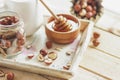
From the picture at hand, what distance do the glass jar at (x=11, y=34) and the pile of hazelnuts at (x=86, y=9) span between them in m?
0.21

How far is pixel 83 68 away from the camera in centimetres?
62

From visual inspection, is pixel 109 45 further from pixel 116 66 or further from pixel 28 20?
pixel 28 20

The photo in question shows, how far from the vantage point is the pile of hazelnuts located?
2.50 feet

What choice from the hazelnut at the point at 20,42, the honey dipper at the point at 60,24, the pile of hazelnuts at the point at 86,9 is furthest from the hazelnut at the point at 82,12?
the hazelnut at the point at 20,42

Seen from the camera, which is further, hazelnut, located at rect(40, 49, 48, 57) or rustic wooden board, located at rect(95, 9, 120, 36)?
rustic wooden board, located at rect(95, 9, 120, 36)

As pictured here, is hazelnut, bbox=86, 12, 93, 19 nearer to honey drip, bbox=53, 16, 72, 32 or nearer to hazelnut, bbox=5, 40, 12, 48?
honey drip, bbox=53, 16, 72, 32

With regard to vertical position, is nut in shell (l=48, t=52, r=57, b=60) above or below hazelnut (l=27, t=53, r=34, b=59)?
above

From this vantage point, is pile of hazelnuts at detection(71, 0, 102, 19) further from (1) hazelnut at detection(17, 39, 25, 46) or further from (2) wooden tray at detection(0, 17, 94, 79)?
(1) hazelnut at detection(17, 39, 25, 46)

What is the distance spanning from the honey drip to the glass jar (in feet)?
0.28

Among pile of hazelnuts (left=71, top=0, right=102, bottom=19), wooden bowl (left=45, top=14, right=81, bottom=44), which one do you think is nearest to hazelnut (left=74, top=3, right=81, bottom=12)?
pile of hazelnuts (left=71, top=0, right=102, bottom=19)

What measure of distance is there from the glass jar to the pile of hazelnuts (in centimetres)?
21

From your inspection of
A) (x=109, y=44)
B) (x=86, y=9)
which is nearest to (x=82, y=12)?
(x=86, y=9)

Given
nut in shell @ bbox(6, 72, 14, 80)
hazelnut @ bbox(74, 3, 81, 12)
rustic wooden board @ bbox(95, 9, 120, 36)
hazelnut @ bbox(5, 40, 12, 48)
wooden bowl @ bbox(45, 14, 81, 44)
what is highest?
hazelnut @ bbox(74, 3, 81, 12)

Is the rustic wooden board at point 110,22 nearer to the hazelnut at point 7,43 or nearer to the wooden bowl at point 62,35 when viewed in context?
the wooden bowl at point 62,35
